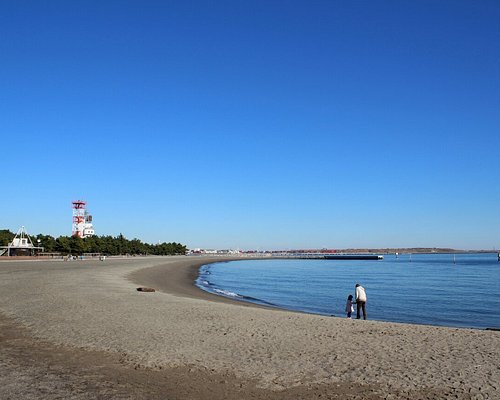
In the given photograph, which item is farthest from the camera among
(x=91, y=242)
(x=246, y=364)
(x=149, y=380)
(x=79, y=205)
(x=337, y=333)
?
(x=79, y=205)

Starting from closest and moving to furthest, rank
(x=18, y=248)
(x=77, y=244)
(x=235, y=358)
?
(x=235, y=358) < (x=18, y=248) < (x=77, y=244)

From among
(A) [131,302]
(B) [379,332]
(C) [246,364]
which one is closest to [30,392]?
(C) [246,364]

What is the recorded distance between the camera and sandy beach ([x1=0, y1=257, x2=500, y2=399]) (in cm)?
846

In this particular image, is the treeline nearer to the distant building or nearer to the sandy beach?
the distant building

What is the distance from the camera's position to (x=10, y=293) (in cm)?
2577

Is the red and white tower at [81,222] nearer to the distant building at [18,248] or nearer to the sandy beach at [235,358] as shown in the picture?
the distant building at [18,248]

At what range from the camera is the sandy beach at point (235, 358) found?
846cm

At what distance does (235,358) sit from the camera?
36.1ft

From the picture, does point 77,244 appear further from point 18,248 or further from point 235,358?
point 235,358

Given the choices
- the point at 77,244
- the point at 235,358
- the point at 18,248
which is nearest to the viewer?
the point at 235,358

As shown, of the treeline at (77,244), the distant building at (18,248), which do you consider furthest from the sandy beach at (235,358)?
the treeline at (77,244)

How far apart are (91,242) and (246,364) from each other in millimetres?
134855

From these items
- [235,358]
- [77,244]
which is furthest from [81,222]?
[235,358]

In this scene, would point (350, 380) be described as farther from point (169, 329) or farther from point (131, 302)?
point (131, 302)
